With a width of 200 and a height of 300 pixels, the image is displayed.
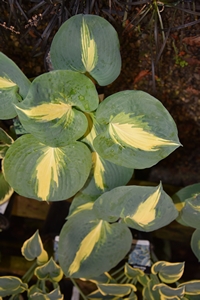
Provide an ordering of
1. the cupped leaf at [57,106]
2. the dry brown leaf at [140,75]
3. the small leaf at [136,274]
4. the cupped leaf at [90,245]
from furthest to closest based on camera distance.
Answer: the dry brown leaf at [140,75]
the small leaf at [136,274]
the cupped leaf at [90,245]
the cupped leaf at [57,106]

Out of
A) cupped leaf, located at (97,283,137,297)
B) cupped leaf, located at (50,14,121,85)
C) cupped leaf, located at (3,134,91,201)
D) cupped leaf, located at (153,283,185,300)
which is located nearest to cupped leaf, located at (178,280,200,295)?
cupped leaf, located at (153,283,185,300)

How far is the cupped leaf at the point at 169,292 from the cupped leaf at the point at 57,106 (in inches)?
17.0

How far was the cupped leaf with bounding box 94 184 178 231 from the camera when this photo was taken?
571mm

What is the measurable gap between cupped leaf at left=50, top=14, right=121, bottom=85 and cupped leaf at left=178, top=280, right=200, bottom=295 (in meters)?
0.50

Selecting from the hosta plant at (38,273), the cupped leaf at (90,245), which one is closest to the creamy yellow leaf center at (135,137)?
the cupped leaf at (90,245)

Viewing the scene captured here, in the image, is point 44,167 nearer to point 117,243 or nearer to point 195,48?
point 117,243

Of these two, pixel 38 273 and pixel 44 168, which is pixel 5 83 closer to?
pixel 44 168

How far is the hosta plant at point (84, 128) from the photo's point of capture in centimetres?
52

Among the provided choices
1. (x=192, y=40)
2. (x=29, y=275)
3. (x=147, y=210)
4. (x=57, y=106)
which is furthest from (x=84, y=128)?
(x=29, y=275)

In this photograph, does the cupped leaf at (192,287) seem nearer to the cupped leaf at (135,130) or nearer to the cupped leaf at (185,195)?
the cupped leaf at (185,195)

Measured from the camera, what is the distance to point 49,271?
2.72 ft

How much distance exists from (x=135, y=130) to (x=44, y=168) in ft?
0.62

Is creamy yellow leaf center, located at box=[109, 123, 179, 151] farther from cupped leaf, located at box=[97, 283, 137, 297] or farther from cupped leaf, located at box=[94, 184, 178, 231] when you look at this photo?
cupped leaf, located at box=[97, 283, 137, 297]

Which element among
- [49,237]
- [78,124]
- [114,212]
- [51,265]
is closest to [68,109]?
[78,124]
